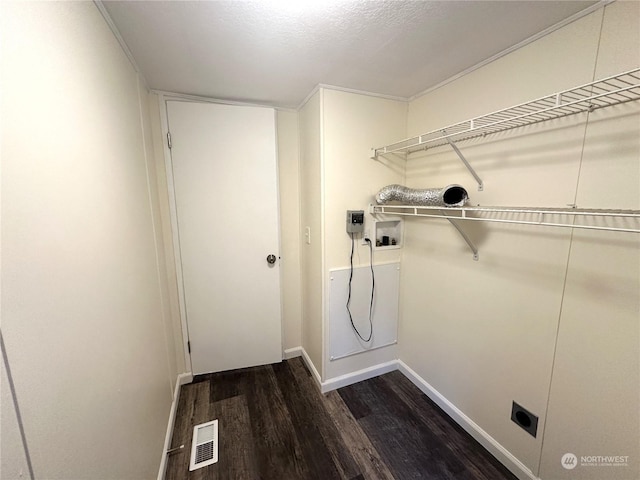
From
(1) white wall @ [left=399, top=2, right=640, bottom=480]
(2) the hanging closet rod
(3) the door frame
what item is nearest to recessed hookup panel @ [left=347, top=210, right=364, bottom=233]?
(2) the hanging closet rod

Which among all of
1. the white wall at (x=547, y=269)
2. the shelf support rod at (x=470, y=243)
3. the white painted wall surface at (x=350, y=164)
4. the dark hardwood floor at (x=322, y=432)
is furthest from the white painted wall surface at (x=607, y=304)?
the white painted wall surface at (x=350, y=164)

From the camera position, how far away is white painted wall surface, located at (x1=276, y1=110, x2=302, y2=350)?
218cm

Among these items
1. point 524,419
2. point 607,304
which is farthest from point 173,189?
point 524,419

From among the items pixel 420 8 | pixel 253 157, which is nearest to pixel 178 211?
pixel 253 157

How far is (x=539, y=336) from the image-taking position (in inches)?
50.1

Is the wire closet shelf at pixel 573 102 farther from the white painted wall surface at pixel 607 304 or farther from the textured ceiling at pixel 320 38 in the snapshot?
the textured ceiling at pixel 320 38

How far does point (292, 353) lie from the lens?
8.12 feet

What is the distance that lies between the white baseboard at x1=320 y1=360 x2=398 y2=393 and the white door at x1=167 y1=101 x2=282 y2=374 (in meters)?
0.63

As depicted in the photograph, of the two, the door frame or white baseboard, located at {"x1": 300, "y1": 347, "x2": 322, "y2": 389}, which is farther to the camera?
white baseboard, located at {"x1": 300, "y1": 347, "x2": 322, "y2": 389}

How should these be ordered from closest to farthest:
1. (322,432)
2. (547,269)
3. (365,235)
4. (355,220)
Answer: (547,269), (322,432), (355,220), (365,235)

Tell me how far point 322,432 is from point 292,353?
33.9 inches

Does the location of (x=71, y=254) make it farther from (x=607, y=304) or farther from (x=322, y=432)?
(x=607, y=304)

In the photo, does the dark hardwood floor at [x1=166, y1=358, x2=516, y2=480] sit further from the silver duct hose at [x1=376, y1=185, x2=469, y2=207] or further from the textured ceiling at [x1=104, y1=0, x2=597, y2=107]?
the textured ceiling at [x1=104, y1=0, x2=597, y2=107]

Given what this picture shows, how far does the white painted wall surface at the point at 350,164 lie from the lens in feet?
5.88
